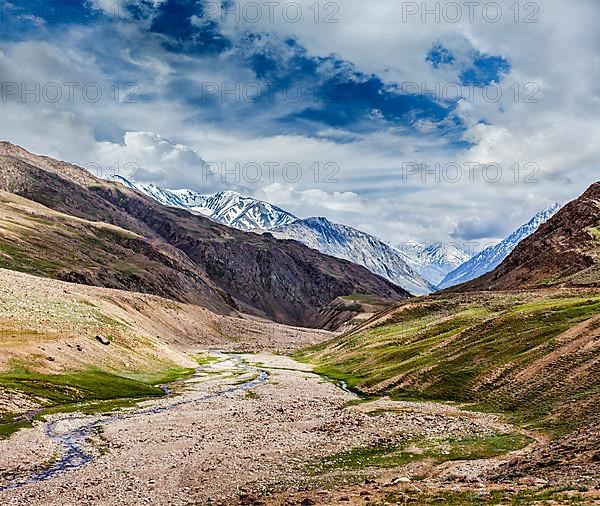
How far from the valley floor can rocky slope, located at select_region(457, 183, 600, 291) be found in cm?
9567

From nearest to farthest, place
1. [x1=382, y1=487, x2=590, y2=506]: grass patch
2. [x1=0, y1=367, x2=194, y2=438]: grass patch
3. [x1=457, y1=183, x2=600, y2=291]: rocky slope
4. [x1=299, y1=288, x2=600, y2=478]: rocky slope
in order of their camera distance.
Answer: [x1=382, y1=487, x2=590, y2=506]: grass patch, [x1=299, y1=288, x2=600, y2=478]: rocky slope, [x1=0, y1=367, x2=194, y2=438]: grass patch, [x1=457, y1=183, x2=600, y2=291]: rocky slope

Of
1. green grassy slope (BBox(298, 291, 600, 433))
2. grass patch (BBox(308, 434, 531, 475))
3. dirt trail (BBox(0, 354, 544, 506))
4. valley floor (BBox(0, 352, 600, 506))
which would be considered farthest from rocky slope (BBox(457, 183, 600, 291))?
grass patch (BBox(308, 434, 531, 475))

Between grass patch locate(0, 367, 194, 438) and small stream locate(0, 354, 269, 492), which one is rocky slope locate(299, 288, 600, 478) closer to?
small stream locate(0, 354, 269, 492)

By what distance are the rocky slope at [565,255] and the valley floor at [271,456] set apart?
314 feet

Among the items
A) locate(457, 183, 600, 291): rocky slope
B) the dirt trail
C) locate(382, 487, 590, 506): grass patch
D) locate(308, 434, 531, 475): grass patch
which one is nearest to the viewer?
locate(382, 487, 590, 506): grass patch

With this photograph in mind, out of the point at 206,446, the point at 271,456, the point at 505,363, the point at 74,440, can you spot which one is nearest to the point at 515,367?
the point at 505,363

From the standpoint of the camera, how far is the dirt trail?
115 feet

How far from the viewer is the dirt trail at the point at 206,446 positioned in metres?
35.1

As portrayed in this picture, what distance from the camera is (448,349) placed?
87.1 metres

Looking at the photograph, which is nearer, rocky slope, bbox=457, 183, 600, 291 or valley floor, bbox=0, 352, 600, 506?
valley floor, bbox=0, 352, 600, 506

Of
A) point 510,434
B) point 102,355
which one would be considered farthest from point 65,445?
point 102,355

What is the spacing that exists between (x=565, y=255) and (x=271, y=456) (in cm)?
14640

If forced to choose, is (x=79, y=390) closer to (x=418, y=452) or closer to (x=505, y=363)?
(x=418, y=452)

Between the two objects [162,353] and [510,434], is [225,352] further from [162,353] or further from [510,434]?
[510,434]
